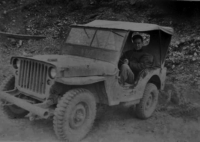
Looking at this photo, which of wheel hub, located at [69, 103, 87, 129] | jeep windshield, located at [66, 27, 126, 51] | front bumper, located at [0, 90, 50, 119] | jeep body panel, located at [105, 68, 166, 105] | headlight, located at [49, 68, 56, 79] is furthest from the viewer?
jeep windshield, located at [66, 27, 126, 51]

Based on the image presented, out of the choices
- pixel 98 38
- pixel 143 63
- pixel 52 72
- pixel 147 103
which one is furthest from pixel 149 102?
pixel 52 72

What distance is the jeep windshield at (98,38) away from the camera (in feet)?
16.0

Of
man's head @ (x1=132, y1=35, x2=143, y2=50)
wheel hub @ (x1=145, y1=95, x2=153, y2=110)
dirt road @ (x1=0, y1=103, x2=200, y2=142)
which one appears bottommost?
dirt road @ (x1=0, y1=103, x2=200, y2=142)

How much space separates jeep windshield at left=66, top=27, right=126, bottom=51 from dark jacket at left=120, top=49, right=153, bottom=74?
39.9 inches

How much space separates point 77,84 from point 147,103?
2.39 meters

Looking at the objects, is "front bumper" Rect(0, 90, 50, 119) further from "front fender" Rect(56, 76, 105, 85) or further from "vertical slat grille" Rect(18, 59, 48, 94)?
"front fender" Rect(56, 76, 105, 85)

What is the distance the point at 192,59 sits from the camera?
8273 mm

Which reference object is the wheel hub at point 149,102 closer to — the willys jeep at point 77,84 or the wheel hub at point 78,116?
the willys jeep at point 77,84

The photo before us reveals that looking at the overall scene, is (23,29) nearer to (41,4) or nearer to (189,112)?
(41,4)

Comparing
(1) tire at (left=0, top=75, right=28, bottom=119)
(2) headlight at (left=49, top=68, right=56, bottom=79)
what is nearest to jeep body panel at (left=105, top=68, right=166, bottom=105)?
(2) headlight at (left=49, top=68, right=56, bottom=79)

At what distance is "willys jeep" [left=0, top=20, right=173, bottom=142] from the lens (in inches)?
148

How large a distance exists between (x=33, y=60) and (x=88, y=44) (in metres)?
1.36

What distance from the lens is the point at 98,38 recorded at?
5.00m

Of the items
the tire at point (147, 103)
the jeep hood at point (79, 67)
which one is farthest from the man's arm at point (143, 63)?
the jeep hood at point (79, 67)
